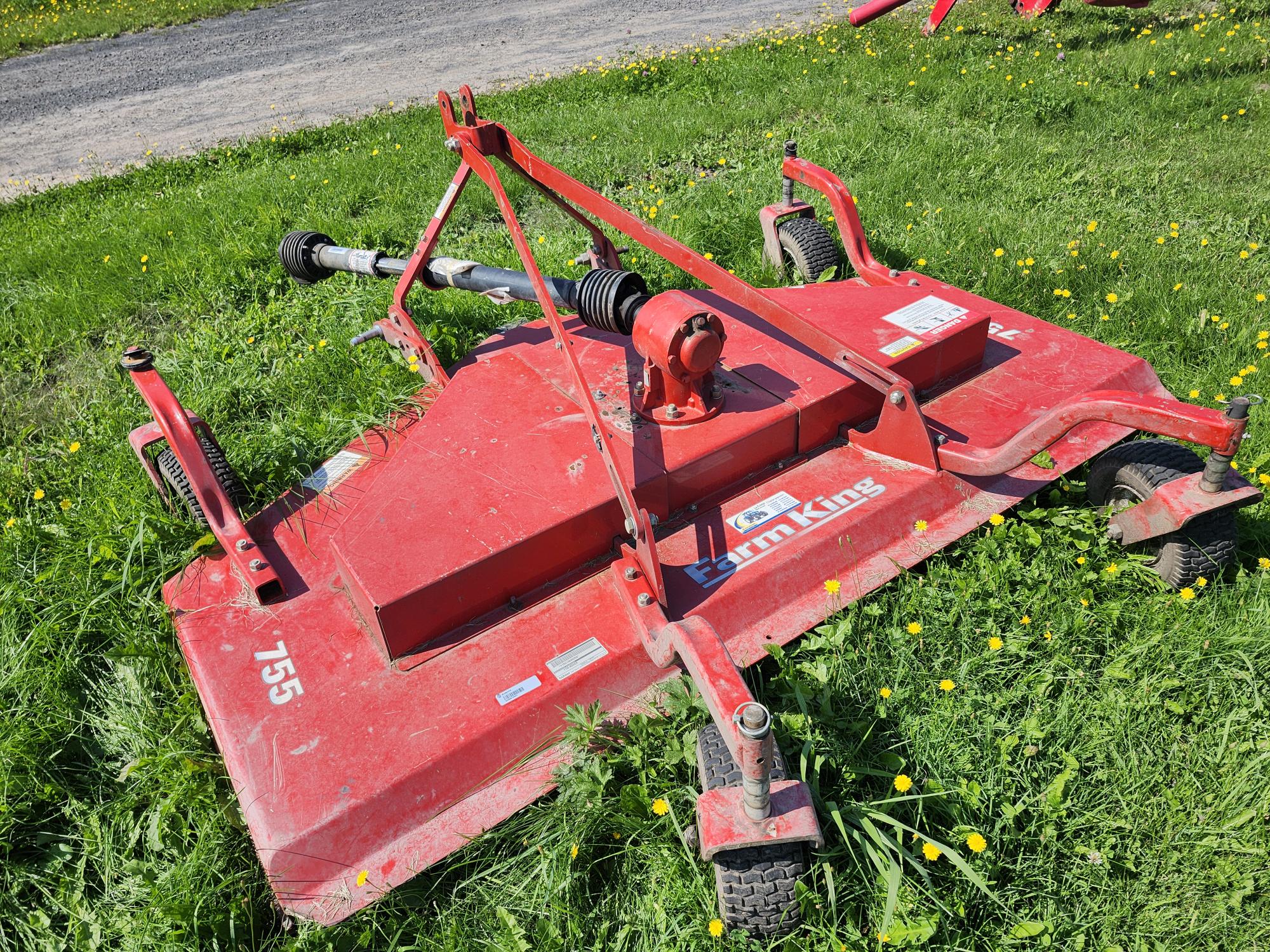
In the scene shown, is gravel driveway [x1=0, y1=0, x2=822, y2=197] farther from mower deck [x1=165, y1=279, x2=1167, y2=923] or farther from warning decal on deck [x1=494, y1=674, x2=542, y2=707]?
warning decal on deck [x1=494, y1=674, x2=542, y2=707]

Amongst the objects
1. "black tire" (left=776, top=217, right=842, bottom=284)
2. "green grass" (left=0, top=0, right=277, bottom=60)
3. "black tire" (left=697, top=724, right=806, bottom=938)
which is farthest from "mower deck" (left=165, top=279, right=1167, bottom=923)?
"green grass" (left=0, top=0, right=277, bottom=60)

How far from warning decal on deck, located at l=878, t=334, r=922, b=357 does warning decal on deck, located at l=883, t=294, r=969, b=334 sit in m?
0.07

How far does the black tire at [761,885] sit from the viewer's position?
1964mm

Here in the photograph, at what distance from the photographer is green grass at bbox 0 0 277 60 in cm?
1234

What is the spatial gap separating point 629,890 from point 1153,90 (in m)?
6.95

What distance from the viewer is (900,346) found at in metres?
3.15

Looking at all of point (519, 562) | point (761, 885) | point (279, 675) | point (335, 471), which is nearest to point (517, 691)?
point (519, 562)

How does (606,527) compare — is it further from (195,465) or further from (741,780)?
(195,465)

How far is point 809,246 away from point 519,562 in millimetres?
2594

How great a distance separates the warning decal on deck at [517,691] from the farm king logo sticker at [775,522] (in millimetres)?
558

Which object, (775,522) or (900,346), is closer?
(775,522)

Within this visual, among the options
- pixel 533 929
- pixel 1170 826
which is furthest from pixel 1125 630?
pixel 533 929

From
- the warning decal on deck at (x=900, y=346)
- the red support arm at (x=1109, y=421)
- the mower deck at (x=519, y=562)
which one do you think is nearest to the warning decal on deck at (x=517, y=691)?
the mower deck at (x=519, y=562)

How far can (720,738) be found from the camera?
218 centimetres
